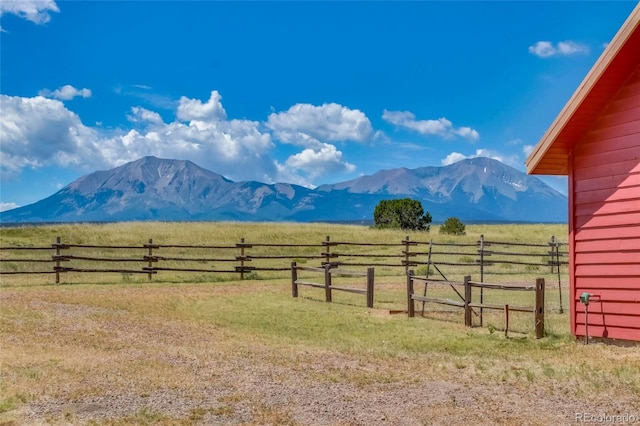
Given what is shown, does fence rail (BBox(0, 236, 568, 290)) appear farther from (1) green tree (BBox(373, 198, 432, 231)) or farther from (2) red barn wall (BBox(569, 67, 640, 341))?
(1) green tree (BBox(373, 198, 432, 231))

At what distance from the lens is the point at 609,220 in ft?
34.5

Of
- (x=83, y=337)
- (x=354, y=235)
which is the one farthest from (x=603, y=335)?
(x=354, y=235)

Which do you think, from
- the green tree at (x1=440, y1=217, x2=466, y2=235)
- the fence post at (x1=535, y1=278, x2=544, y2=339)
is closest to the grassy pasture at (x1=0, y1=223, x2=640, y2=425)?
the fence post at (x1=535, y1=278, x2=544, y2=339)

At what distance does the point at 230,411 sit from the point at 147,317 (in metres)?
8.37

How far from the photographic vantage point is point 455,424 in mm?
6340

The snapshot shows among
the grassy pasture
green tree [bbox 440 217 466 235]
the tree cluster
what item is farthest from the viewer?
the tree cluster

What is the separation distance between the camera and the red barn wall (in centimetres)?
1015

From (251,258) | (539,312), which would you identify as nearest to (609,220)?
(539,312)

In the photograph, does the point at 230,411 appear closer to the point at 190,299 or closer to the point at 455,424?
the point at 455,424

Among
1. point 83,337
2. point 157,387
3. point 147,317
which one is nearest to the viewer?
point 157,387

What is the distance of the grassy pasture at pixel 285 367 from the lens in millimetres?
6852

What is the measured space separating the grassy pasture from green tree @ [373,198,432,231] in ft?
122

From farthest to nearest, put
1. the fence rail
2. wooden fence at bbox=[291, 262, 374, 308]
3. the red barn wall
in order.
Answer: the fence rail
wooden fence at bbox=[291, 262, 374, 308]
the red barn wall

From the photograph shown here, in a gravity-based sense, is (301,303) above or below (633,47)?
below
